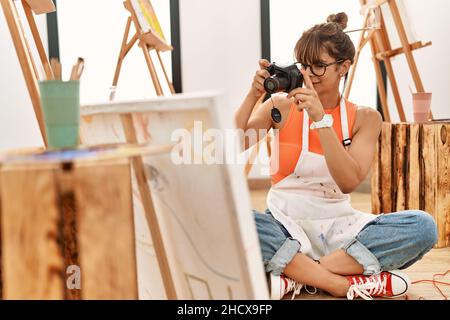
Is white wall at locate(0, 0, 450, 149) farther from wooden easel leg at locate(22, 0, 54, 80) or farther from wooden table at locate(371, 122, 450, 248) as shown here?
wooden easel leg at locate(22, 0, 54, 80)

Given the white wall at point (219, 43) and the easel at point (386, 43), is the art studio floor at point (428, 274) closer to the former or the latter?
the easel at point (386, 43)

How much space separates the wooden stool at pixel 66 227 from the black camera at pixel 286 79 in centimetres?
67

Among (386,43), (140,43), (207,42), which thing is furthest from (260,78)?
(207,42)

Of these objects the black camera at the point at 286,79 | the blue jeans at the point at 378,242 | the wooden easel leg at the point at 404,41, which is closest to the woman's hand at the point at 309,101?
the black camera at the point at 286,79

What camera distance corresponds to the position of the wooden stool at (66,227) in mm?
579

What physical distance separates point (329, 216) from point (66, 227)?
90 cm

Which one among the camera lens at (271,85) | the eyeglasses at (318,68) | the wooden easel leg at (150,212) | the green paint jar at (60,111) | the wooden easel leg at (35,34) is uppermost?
the wooden easel leg at (35,34)

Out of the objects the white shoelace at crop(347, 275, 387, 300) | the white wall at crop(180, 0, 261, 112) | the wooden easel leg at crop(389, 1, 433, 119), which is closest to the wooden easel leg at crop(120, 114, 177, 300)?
the white shoelace at crop(347, 275, 387, 300)

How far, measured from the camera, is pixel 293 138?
1.38 metres

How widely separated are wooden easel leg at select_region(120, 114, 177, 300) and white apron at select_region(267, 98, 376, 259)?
57 centimetres

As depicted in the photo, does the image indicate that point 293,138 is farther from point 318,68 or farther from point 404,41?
point 404,41

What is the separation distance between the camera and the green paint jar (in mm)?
662

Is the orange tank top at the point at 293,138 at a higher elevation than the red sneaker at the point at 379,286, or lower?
higher

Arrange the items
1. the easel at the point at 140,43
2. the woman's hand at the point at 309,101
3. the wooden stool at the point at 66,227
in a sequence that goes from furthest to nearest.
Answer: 1. the easel at the point at 140,43
2. the woman's hand at the point at 309,101
3. the wooden stool at the point at 66,227
